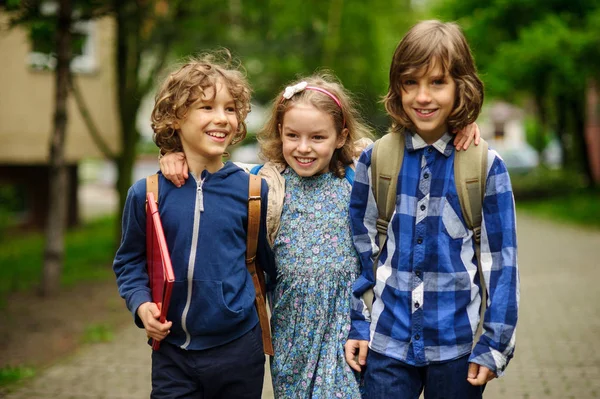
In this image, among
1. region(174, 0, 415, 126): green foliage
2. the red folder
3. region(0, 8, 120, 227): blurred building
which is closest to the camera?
the red folder

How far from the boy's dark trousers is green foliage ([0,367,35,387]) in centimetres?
316

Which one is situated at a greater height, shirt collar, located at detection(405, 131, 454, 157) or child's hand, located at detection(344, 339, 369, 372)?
shirt collar, located at detection(405, 131, 454, 157)

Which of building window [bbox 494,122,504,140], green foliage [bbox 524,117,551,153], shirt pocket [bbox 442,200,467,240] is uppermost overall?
building window [bbox 494,122,504,140]

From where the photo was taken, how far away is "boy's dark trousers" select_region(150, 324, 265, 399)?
108 inches

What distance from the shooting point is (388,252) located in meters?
2.79

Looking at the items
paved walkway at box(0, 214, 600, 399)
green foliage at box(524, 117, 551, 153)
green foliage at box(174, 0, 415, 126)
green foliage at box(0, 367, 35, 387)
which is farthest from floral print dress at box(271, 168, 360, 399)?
green foliage at box(524, 117, 551, 153)

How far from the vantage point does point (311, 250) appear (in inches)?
117

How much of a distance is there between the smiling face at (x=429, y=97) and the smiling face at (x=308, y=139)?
40 cm

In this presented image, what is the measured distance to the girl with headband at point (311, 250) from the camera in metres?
2.91

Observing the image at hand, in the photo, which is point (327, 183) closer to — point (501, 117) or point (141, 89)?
point (141, 89)

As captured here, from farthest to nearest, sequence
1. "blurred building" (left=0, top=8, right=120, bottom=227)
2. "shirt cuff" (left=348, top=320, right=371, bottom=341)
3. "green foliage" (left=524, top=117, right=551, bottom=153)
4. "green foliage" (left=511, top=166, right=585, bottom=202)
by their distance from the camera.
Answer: "green foliage" (left=524, top=117, right=551, bottom=153), "green foliage" (left=511, top=166, right=585, bottom=202), "blurred building" (left=0, top=8, right=120, bottom=227), "shirt cuff" (left=348, top=320, right=371, bottom=341)

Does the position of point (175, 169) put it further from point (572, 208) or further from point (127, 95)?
point (572, 208)

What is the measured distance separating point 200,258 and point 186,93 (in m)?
0.61

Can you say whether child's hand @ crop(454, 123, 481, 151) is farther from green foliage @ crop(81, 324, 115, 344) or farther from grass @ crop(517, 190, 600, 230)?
grass @ crop(517, 190, 600, 230)
